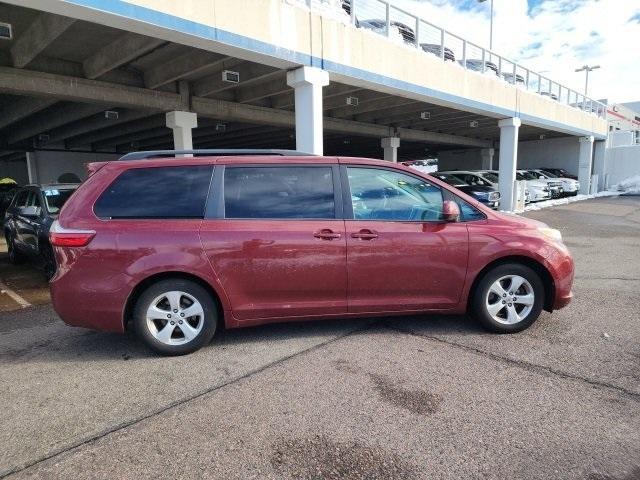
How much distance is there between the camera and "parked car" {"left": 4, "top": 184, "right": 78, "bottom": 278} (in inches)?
266

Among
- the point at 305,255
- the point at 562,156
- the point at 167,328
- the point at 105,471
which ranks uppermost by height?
the point at 562,156

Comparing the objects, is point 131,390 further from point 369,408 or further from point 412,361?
point 412,361

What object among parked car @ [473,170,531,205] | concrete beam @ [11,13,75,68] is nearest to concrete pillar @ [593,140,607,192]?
parked car @ [473,170,531,205]

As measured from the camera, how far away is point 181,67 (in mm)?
10000

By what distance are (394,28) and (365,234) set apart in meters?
9.26

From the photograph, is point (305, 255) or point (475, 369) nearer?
point (475, 369)

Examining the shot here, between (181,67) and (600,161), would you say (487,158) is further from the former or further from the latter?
(181,67)

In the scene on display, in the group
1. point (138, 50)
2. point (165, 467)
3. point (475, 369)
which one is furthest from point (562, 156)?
point (165, 467)

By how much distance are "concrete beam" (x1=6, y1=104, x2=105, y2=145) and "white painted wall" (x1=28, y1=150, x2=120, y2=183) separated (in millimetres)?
2390

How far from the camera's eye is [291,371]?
3.50m

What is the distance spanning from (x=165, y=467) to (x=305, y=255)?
6.44 feet

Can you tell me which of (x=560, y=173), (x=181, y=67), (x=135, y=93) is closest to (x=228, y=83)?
(x=181, y=67)

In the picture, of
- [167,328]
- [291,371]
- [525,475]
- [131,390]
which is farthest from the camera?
[167,328]

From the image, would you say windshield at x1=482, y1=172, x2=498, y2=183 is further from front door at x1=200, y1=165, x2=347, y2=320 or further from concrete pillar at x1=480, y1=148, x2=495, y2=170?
front door at x1=200, y1=165, x2=347, y2=320
